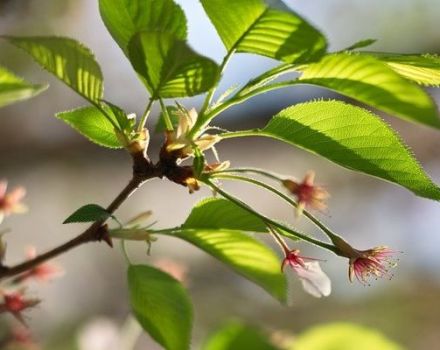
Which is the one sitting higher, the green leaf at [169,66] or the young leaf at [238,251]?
the green leaf at [169,66]

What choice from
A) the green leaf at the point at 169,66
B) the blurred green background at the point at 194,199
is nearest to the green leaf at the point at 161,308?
the green leaf at the point at 169,66

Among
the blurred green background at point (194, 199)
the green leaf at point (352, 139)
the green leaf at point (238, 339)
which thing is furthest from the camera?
the blurred green background at point (194, 199)

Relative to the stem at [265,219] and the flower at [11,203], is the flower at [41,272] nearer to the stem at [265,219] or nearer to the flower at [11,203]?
the flower at [11,203]

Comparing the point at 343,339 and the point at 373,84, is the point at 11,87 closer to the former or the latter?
the point at 373,84

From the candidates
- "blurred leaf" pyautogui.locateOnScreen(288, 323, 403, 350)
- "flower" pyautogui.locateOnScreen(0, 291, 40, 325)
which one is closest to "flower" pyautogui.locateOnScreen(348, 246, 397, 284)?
"flower" pyautogui.locateOnScreen(0, 291, 40, 325)

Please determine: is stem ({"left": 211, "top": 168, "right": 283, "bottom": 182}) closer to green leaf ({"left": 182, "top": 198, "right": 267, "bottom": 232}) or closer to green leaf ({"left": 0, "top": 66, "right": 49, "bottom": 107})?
green leaf ({"left": 182, "top": 198, "right": 267, "bottom": 232})

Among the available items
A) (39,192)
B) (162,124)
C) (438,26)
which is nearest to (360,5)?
(438,26)

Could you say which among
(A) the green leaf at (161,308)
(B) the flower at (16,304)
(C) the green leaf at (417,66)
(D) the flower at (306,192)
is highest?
(C) the green leaf at (417,66)
